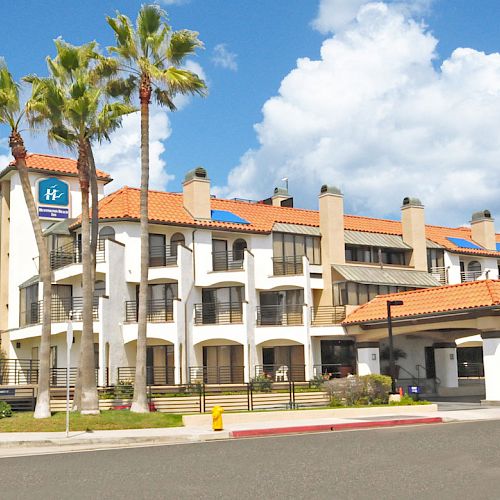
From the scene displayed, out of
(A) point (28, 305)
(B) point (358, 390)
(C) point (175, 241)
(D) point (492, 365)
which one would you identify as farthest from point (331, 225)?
(A) point (28, 305)

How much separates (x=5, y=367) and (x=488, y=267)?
34796 mm

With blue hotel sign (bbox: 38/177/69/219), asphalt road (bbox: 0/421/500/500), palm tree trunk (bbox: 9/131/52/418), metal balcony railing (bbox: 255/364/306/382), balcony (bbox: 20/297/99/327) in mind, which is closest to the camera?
asphalt road (bbox: 0/421/500/500)

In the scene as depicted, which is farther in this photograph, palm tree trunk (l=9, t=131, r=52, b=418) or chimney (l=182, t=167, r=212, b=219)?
chimney (l=182, t=167, r=212, b=219)

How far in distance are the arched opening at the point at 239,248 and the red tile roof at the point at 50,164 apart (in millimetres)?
9950

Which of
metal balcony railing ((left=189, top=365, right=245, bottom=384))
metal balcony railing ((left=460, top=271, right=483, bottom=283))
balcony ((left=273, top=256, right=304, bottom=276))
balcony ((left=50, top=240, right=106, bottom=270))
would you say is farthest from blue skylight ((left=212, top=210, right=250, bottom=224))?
metal balcony railing ((left=460, top=271, right=483, bottom=283))

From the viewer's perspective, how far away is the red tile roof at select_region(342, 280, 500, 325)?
35531 millimetres

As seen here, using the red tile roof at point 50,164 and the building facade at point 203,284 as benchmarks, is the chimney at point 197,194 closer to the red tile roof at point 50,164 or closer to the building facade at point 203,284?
the building facade at point 203,284

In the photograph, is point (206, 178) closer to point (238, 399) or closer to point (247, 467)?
point (238, 399)

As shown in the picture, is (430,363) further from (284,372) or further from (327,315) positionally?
(284,372)

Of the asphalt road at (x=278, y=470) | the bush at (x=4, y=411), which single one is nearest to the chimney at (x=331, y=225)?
the bush at (x=4, y=411)

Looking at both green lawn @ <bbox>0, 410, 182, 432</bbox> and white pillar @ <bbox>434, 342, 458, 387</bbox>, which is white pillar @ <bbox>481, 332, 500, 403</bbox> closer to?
white pillar @ <bbox>434, 342, 458, 387</bbox>

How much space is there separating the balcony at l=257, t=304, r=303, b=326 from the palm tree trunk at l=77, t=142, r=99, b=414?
59.0 ft

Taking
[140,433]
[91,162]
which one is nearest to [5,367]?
[91,162]

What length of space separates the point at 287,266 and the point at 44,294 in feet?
72.1
